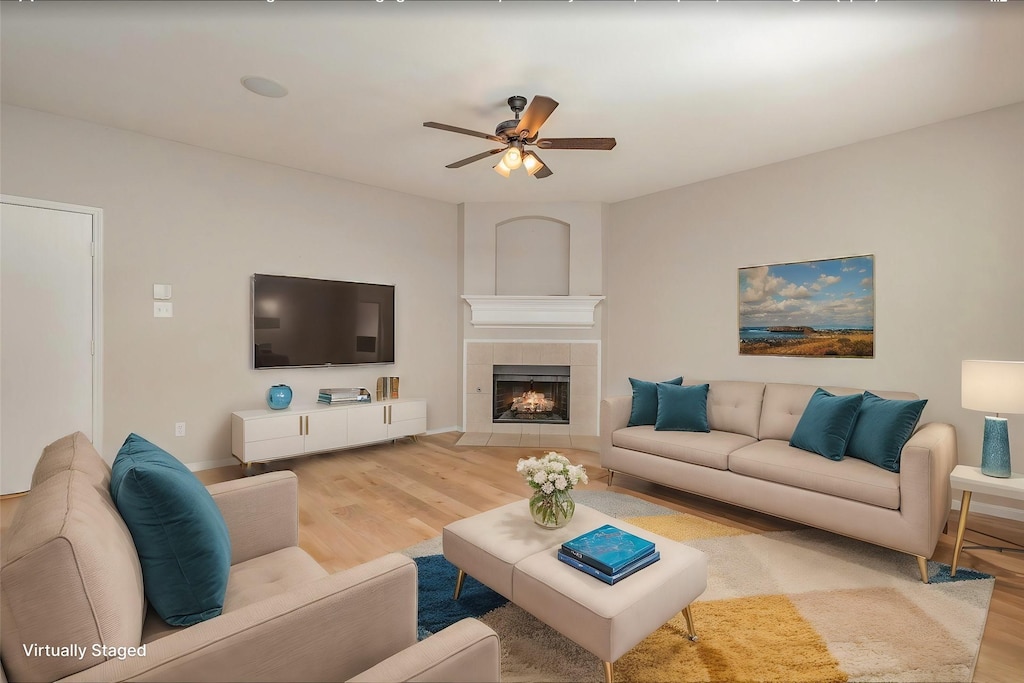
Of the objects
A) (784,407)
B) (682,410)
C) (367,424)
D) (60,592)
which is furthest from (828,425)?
(367,424)

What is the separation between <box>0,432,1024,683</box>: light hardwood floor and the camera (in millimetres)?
2248

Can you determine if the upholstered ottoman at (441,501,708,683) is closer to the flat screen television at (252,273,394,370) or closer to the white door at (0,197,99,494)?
the flat screen television at (252,273,394,370)

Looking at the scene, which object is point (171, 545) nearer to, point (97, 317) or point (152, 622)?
point (152, 622)

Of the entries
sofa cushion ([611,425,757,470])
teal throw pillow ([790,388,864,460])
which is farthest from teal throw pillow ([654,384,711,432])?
teal throw pillow ([790,388,864,460])

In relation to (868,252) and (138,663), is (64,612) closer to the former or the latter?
(138,663)

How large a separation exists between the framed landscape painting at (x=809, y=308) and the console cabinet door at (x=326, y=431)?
3636 mm

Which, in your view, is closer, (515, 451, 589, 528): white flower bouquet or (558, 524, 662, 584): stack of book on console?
(558, 524, 662, 584): stack of book on console

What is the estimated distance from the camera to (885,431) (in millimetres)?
2852

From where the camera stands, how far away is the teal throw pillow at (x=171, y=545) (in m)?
1.27

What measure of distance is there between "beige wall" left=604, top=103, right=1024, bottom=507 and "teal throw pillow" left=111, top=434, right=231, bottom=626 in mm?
4129

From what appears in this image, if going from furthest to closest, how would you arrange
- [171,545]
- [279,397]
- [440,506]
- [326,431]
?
[326,431]
[279,397]
[440,506]
[171,545]

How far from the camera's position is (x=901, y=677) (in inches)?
69.9

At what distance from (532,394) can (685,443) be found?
→ 2502 millimetres

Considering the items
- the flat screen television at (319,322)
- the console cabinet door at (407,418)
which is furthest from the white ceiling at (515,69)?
the console cabinet door at (407,418)
